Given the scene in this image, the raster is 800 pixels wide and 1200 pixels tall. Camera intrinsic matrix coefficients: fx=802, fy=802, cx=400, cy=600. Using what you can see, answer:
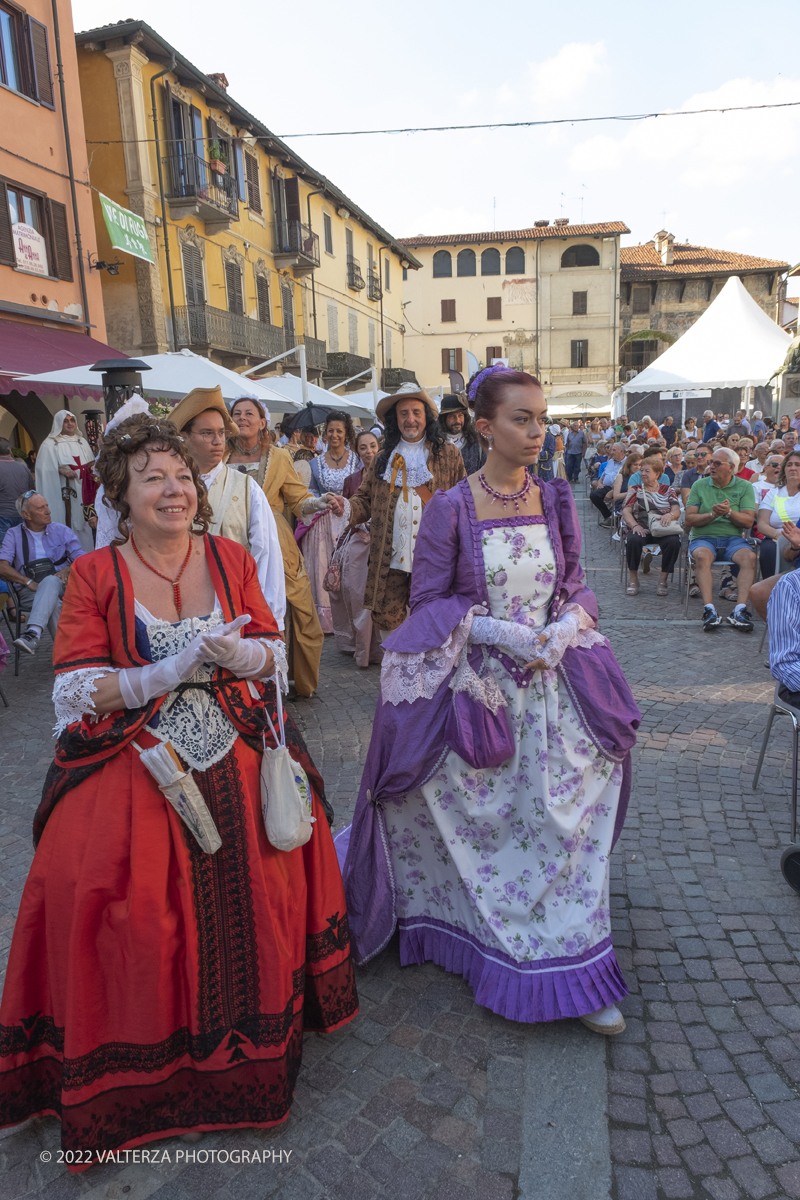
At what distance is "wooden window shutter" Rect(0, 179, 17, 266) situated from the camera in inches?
527

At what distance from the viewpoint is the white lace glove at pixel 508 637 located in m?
2.45

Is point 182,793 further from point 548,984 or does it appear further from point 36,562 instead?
point 36,562

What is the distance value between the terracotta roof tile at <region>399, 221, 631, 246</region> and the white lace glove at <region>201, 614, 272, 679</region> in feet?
155

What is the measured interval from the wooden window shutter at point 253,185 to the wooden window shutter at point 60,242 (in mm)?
10334

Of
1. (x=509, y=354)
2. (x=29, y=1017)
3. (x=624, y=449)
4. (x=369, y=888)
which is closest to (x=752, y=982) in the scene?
(x=369, y=888)

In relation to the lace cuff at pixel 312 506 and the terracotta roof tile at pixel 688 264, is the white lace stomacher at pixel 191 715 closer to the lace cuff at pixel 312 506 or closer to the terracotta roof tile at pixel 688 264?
the lace cuff at pixel 312 506

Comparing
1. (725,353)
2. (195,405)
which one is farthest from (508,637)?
(725,353)

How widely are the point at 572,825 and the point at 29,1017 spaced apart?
1537mm

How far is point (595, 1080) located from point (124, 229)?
41.4 ft

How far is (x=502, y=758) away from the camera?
2.40 m

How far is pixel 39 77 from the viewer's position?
1416cm

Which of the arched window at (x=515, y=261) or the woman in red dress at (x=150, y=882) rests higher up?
the arched window at (x=515, y=261)

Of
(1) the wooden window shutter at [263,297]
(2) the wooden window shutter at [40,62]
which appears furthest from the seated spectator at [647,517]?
(1) the wooden window shutter at [263,297]

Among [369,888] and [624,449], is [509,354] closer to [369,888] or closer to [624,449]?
[624,449]
